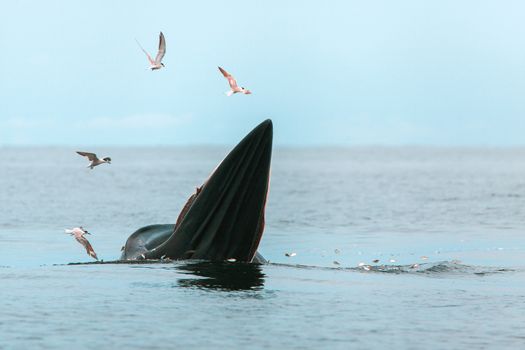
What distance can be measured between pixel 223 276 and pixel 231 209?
1.54 m

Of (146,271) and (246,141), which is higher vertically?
(246,141)

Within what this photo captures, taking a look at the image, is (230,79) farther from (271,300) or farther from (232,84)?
(271,300)

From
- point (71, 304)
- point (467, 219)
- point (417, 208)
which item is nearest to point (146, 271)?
point (71, 304)

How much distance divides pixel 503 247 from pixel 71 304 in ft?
56.6

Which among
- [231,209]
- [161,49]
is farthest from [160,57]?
[231,209]

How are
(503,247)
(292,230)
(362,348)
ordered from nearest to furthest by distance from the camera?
1. (362,348)
2. (503,247)
3. (292,230)

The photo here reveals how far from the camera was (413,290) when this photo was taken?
16.5 metres

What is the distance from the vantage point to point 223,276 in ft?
54.7

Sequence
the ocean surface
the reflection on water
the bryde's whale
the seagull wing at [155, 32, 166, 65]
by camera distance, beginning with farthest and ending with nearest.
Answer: the seagull wing at [155, 32, 166, 65], the bryde's whale, the reflection on water, the ocean surface

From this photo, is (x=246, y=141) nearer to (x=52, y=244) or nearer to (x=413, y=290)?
(x=413, y=290)

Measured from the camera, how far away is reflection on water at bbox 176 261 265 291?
51.9ft

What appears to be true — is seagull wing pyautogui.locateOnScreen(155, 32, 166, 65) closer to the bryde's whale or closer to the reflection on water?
the bryde's whale

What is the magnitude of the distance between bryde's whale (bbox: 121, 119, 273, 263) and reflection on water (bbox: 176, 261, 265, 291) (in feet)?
1.11

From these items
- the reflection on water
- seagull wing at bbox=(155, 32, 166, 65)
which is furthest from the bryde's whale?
seagull wing at bbox=(155, 32, 166, 65)
